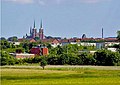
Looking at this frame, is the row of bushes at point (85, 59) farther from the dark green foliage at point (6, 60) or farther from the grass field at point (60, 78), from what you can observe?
the grass field at point (60, 78)

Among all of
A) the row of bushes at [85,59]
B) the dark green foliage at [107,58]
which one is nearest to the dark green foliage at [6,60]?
the row of bushes at [85,59]

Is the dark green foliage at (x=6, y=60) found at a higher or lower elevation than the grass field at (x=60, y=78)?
higher

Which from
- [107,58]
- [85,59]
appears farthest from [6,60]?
[107,58]

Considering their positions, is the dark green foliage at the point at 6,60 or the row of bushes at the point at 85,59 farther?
the row of bushes at the point at 85,59

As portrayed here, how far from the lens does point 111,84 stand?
27234 mm

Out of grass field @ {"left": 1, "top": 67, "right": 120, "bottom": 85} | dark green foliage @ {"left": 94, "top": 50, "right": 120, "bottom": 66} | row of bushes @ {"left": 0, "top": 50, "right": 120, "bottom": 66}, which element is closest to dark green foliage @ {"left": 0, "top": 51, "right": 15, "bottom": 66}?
row of bushes @ {"left": 0, "top": 50, "right": 120, "bottom": 66}

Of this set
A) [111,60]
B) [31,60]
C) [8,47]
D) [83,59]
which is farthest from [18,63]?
[8,47]

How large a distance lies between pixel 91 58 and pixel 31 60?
1087cm

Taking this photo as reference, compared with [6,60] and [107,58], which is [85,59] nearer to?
[107,58]

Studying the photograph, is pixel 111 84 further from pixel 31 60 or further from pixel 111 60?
pixel 31 60

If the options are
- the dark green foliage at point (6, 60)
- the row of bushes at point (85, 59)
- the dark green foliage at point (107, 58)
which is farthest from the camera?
the row of bushes at point (85, 59)

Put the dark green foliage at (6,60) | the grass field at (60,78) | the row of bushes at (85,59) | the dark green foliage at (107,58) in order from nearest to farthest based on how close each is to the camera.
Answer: the grass field at (60,78) < the dark green foliage at (6,60) < the dark green foliage at (107,58) < the row of bushes at (85,59)

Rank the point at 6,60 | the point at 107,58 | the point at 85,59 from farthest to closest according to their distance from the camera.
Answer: the point at 85,59
the point at 107,58
the point at 6,60

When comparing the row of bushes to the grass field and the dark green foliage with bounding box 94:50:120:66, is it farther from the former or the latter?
the grass field
